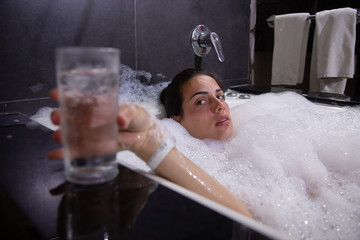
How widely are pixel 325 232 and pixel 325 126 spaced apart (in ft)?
2.24

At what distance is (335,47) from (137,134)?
1.67 meters

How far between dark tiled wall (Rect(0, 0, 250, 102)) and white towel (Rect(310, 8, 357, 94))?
1.55 ft

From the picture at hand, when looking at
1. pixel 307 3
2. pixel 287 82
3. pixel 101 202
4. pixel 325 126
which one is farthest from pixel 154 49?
pixel 307 3

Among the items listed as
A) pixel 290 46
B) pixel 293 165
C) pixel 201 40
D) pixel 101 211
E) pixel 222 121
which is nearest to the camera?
pixel 101 211

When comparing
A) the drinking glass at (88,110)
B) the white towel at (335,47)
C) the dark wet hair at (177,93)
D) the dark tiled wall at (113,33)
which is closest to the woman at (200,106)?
the dark wet hair at (177,93)

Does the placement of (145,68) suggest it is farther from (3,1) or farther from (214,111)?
(3,1)

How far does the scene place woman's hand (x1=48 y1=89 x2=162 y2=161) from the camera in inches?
19.3

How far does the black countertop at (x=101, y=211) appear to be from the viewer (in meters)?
0.37

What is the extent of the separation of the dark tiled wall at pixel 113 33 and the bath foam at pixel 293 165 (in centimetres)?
43

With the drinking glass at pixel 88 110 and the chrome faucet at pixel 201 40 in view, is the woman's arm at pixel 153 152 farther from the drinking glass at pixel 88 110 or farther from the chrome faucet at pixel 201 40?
the chrome faucet at pixel 201 40

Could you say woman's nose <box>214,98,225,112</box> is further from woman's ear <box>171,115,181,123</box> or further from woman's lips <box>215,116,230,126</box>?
woman's ear <box>171,115,181,123</box>

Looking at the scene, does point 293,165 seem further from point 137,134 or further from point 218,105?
point 137,134

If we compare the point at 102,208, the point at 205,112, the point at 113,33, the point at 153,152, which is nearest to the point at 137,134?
the point at 153,152

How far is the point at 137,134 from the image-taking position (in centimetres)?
52
